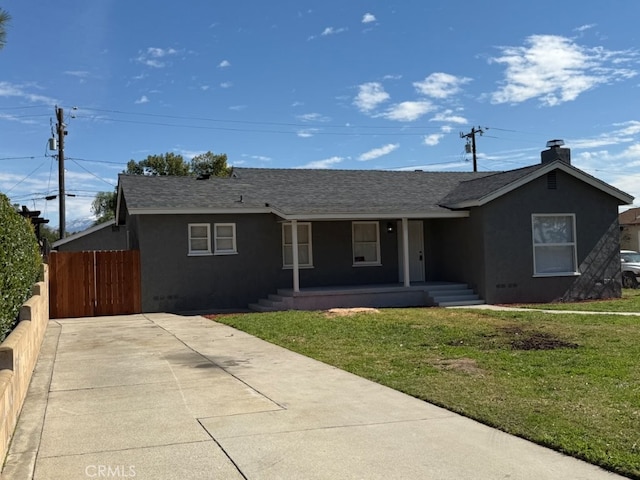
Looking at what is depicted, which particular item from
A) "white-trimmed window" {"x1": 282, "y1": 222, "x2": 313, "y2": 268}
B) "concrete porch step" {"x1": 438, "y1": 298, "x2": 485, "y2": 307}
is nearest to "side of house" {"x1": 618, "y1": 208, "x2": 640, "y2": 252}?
"concrete porch step" {"x1": 438, "y1": 298, "x2": 485, "y2": 307}

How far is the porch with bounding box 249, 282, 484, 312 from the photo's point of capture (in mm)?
17266

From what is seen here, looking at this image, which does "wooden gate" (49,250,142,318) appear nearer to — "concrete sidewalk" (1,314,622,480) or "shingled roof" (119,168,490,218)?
"shingled roof" (119,168,490,218)

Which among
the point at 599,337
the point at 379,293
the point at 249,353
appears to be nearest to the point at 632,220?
the point at 379,293

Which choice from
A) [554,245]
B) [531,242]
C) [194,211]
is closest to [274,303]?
[194,211]

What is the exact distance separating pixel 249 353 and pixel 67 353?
326 centimetres

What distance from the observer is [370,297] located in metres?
17.9

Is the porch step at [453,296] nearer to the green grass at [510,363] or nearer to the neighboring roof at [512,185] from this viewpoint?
the green grass at [510,363]

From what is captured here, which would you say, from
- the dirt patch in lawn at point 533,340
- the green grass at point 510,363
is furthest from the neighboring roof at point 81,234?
the dirt patch in lawn at point 533,340

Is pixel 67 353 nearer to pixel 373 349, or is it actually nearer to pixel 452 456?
pixel 373 349

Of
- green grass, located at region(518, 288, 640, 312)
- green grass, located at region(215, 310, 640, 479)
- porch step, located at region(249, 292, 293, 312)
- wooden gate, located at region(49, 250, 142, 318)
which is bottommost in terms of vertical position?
green grass, located at region(518, 288, 640, 312)

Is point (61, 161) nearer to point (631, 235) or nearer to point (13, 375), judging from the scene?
point (13, 375)

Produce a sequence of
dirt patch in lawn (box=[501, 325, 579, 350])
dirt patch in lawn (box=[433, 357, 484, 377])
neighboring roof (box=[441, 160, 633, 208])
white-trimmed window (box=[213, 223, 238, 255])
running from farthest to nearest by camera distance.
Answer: white-trimmed window (box=[213, 223, 238, 255])
neighboring roof (box=[441, 160, 633, 208])
dirt patch in lawn (box=[501, 325, 579, 350])
dirt patch in lawn (box=[433, 357, 484, 377])

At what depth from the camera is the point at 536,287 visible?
18.7 metres

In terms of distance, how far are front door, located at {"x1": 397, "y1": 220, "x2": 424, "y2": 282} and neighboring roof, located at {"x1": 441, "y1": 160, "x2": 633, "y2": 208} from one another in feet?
4.34
